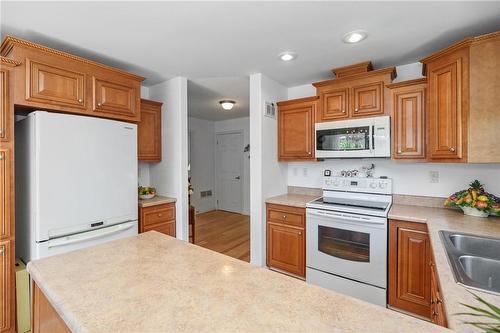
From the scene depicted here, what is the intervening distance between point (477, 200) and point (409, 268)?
771mm

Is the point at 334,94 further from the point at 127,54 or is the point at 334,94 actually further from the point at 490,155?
the point at 127,54

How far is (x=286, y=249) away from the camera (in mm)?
2768

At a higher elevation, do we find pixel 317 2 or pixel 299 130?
pixel 317 2

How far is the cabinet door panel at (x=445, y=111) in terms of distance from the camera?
186cm

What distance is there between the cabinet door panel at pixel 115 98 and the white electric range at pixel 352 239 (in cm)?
216

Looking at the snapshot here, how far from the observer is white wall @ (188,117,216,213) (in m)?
5.68

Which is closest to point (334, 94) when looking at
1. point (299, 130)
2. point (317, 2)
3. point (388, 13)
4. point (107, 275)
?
point (299, 130)

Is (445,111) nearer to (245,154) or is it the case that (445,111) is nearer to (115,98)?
(115,98)

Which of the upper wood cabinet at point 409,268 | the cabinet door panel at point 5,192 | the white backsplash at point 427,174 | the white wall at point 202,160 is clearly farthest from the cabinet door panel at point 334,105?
the white wall at point 202,160

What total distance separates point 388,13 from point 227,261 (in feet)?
6.22

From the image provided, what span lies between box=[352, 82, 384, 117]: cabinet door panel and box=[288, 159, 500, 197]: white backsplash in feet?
1.92

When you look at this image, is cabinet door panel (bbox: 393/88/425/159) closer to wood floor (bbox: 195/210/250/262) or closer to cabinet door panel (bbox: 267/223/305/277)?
cabinet door panel (bbox: 267/223/305/277)

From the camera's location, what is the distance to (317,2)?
154 cm

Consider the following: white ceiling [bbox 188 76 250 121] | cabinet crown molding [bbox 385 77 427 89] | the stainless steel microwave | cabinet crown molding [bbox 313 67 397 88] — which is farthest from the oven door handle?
white ceiling [bbox 188 76 250 121]
